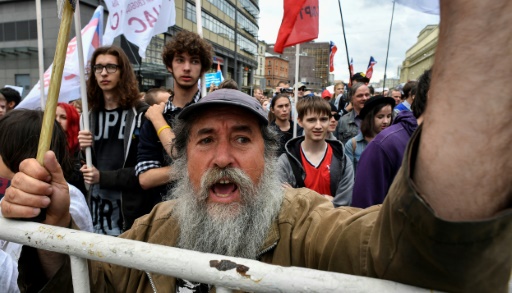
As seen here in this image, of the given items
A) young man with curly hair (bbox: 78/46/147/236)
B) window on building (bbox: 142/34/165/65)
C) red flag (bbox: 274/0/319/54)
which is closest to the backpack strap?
young man with curly hair (bbox: 78/46/147/236)

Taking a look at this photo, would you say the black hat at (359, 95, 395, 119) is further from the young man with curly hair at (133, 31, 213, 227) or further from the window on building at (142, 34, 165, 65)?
the window on building at (142, 34, 165, 65)

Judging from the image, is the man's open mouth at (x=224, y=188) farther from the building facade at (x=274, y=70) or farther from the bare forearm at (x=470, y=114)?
the building facade at (x=274, y=70)

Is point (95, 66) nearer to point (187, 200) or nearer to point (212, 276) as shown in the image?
point (187, 200)

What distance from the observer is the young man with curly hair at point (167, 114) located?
2391 mm

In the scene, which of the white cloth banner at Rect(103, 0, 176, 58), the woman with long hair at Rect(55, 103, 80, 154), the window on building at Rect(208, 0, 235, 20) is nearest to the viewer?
the woman with long hair at Rect(55, 103, 80, 154)

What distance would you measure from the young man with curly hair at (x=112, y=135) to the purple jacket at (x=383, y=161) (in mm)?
1518

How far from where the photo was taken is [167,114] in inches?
101

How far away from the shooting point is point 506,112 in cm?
56

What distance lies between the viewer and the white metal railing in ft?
2.42

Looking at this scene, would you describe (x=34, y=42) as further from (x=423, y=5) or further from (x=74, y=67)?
(x=423, y=5)

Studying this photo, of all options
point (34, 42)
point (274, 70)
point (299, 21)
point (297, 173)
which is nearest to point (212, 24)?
point (34, 42)

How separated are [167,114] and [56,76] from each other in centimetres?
145

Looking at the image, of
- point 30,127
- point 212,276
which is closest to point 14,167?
point 30,127

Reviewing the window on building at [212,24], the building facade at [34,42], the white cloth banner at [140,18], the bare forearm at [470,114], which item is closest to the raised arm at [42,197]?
the bare forearm at [470,114]
